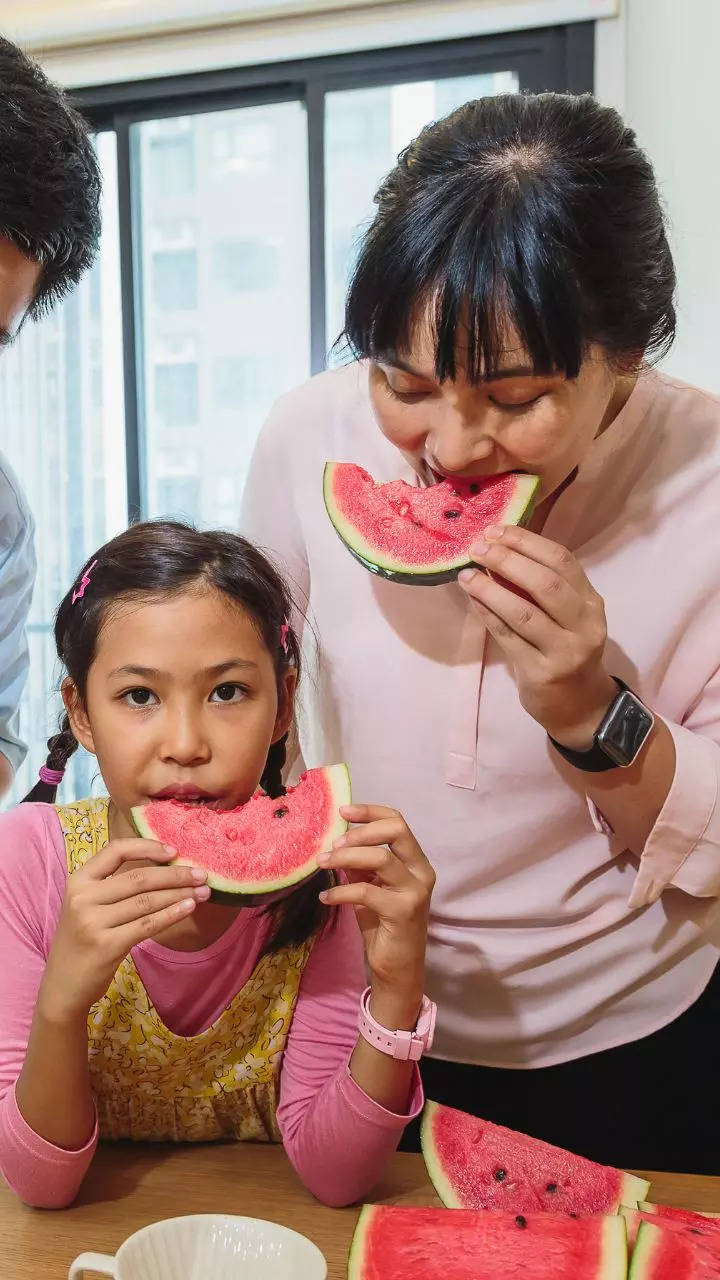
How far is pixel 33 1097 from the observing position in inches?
48.9

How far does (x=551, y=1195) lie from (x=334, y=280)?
3.98 metres

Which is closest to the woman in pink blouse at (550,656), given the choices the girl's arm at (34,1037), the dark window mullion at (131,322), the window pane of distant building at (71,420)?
the girl's arm at (34,1037)

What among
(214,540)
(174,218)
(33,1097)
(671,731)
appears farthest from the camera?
(174,218)

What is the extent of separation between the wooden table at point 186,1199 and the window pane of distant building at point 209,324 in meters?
3.95

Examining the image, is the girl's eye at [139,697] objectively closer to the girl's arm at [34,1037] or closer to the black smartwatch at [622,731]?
the girl's arm at [34,1037]

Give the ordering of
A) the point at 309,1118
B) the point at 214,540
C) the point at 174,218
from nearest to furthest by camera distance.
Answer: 1. the point at 309,1118
2. the point at 214,540
3. the point at 174,218

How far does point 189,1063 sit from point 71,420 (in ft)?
13.9

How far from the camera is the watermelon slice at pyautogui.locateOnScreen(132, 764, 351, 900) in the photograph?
1239mm

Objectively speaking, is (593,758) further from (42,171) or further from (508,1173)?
(42,171)

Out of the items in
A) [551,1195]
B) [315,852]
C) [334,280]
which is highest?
[334,280]

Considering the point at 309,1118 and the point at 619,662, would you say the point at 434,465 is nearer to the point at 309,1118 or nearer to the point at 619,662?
the point at 619,662

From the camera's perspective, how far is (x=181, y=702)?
1363 millimetres

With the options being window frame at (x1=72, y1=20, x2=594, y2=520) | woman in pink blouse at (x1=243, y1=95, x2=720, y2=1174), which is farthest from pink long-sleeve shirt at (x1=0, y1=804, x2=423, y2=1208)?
window frame at (x1=72, y1=20, x2=594, y2=520)

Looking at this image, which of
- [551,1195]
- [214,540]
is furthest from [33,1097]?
[214,540]
